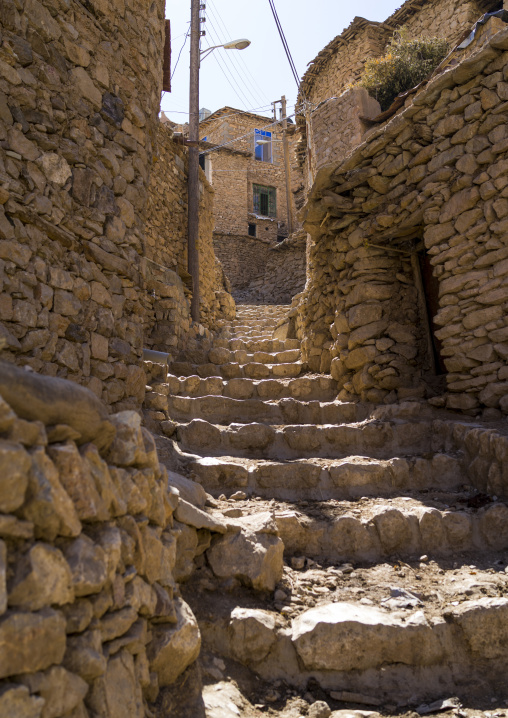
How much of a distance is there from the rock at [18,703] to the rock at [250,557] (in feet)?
4.63

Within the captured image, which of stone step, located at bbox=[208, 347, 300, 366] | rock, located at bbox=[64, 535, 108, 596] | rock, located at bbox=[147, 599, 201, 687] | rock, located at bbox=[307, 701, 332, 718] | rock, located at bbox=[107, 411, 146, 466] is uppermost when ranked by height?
stone step, located at bbox=[208, 347, 300, 366]

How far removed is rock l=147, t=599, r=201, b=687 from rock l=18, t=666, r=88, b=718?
17.3 inches

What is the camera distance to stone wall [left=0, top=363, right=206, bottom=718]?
1082 millimetres

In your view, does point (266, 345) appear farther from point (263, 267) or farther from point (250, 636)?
point (263, 267)

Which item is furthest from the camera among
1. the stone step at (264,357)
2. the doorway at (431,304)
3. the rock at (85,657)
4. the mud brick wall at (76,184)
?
the stone step at (264,357)

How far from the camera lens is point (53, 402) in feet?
4.43

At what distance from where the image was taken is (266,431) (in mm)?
4043

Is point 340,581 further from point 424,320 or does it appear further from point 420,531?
point 424,320

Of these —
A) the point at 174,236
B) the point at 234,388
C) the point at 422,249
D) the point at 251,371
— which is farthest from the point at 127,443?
the point at 174,236

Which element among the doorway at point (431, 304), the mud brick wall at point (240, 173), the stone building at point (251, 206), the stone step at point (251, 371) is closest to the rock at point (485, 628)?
the doorway at point (431, 304)

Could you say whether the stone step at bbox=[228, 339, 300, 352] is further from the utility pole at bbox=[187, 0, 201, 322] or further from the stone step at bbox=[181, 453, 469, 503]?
the stone step at bbox=[181, 453, 469, 503]

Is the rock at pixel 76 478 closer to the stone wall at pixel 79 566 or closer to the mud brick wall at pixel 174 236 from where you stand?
the stone wall at pixel 79 566

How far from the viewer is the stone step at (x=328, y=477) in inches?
135

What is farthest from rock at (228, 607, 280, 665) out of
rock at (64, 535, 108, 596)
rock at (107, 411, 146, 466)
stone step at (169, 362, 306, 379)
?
stone step at (169, 362, 306, 379)
